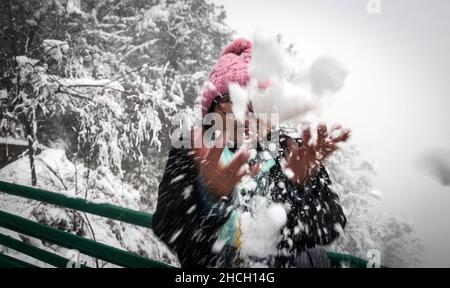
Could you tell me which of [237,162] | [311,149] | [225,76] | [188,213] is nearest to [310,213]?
[311,149]

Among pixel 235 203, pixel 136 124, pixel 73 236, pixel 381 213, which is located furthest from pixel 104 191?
pixel 381 213

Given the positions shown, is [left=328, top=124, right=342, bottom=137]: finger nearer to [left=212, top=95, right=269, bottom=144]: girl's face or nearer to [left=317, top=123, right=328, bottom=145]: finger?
[left=317, top=123, right=328, bottom=145]: finger

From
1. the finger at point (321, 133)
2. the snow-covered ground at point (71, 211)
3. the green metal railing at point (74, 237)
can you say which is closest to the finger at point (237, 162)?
the finger at point (321, 133)

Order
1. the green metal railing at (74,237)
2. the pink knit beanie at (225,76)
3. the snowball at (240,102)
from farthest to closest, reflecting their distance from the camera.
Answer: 1. the green metal railing at (74,237)
2. the pink knit beanie at (225,76)
3. the snowball at (240,102)

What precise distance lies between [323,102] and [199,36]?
10.8 meters

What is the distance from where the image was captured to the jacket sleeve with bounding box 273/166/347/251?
3.76ft

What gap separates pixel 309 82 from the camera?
0.99 m

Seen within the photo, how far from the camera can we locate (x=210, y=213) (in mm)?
1149

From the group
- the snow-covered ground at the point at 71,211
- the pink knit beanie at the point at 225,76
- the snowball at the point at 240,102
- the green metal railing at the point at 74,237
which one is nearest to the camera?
the snowball at the point at 240,102

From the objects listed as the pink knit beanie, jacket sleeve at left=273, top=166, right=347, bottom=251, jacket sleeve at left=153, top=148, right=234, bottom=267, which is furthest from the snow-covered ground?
jacket sleeve at left=273, top=166, right=347, bottom=251

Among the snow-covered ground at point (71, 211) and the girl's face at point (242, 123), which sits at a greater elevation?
the girl's face at point (242, 123)

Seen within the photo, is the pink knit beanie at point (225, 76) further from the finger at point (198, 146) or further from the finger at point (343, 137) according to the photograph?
the finger at point (343, 137)

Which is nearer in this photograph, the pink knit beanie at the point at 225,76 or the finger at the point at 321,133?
the finger at the point at 321,133

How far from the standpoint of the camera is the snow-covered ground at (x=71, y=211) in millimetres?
3689
